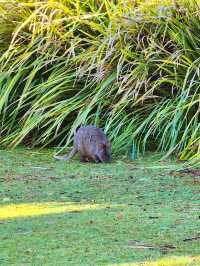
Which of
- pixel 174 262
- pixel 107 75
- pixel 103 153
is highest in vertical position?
pixel 107 75

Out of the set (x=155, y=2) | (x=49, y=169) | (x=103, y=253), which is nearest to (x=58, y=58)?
(x=155, y=2)

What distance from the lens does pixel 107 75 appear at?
10.8 m

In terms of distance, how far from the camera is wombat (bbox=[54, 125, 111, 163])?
963 centimetres

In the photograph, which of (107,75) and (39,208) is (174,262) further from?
(107,75)

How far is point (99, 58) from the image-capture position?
10633 mm

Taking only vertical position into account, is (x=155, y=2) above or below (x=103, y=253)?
above

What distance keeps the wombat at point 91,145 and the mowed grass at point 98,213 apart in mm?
175

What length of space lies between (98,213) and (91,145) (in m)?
3.29

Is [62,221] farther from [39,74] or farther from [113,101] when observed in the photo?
[39,74]

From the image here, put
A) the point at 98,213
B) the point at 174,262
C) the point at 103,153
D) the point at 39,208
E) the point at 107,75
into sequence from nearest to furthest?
the point at 174,262
the point at 98,213
the point at 39,208
the point at 103,153
the point at 107,75

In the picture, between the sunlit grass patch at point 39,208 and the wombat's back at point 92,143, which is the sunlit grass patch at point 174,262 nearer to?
the sunlit grass patch at point 39,208

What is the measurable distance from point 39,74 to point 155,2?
194 cm

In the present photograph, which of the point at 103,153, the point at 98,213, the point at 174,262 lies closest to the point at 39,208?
the point at 98,213

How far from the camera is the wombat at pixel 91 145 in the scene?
31.6 ft
